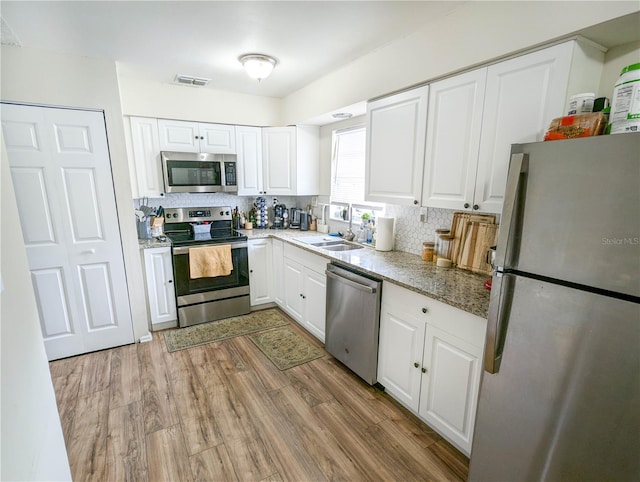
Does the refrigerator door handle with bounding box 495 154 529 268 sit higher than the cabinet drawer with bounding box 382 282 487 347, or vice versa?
the refrigerator door handle with bounding box 495 154 529 268

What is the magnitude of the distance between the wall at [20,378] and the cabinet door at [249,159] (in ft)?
8.50

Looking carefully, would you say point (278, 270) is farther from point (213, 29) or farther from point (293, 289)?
point (213, 29)

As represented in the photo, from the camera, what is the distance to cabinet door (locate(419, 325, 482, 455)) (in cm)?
162

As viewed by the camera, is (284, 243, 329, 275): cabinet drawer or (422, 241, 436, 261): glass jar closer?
(422, 241, 436, 261): glass jar

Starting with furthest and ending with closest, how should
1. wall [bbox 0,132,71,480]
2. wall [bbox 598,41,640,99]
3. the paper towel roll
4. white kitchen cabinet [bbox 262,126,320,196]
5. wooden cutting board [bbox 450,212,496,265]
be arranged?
white kitchen cabinet [bbox 262,126,320,196] → the paper towel roll → wooden cutting board [bbox 450,212,496,265] → wall [bbox 598,41,640,99] → wall [bbox 0,132,71,480]

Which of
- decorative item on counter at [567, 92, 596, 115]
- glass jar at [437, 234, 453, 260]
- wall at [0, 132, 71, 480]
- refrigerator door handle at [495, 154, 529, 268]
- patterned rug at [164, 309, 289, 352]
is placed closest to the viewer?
wall at [0, 132, 71, 480]

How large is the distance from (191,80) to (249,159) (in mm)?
1001

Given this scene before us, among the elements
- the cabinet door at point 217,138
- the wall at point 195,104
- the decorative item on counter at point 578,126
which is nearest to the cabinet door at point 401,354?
the decorative item on counter at point 578,126

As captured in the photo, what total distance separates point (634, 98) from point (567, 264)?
2.05ft

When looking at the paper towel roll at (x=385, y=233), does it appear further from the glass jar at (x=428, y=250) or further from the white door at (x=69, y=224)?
the white door at (x=69, y=224)

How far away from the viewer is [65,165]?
2.50 m

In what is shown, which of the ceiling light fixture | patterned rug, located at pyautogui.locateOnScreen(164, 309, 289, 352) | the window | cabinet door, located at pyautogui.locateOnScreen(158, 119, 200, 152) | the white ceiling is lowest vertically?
patterned rug, located at pyautogui.locateOnScreen(164, 309, 289, 352)

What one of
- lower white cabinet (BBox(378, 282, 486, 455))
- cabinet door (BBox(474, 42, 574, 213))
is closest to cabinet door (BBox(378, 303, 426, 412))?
lower white cabinet (BBox(378, 282, 486, 455))

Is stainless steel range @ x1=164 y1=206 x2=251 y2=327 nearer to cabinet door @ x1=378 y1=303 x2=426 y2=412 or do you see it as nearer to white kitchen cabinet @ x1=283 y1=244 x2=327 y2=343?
white kitchen cabinet @ x1=283 y1=244 x2=327 y2=343
